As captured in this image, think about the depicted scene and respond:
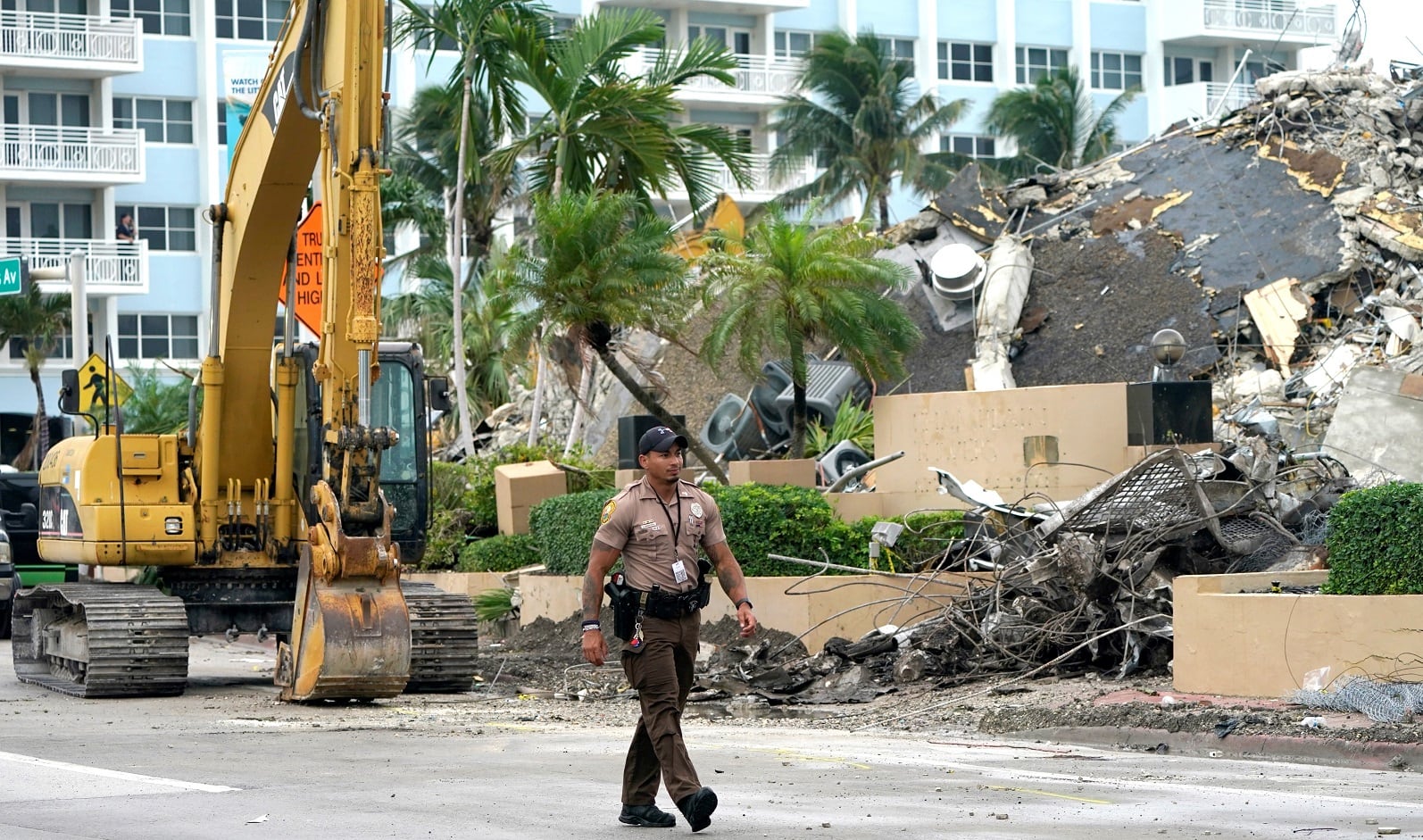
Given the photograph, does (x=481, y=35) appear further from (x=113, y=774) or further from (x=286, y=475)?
(x=113, y=774)

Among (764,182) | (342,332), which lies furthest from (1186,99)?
(342,332)

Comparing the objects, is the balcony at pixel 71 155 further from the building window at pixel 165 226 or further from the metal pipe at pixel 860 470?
the metal pipe at pixel 860 470

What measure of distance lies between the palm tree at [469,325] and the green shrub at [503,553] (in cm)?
906

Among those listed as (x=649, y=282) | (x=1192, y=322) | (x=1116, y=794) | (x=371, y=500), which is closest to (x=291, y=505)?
(x=371, y=500)

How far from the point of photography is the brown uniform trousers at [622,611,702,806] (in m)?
8.30

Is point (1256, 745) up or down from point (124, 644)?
down

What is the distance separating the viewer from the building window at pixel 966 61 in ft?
203

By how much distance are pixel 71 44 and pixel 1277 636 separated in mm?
42758

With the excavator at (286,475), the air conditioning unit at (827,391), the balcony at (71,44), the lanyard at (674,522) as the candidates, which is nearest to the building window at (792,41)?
the balcony at (71,44)

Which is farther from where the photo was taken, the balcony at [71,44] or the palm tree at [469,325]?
the balcony at [71,44]

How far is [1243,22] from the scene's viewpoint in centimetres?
6588

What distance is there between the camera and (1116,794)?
369 inches

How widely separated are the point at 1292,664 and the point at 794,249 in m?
9.12

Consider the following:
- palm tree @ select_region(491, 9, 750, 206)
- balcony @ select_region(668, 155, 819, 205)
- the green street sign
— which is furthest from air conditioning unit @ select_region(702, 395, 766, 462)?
balcony @ select_region(668, 155, 819, 205)
